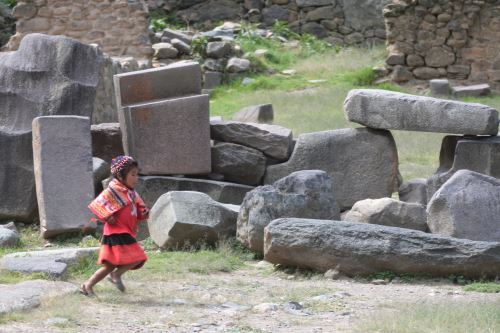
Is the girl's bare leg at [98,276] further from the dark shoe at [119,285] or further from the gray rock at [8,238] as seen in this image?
the gray rock at [8,238]

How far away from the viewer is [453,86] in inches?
748

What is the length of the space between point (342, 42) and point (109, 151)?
48.3 ft

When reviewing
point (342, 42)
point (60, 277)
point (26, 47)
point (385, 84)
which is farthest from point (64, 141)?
point (342, 42)

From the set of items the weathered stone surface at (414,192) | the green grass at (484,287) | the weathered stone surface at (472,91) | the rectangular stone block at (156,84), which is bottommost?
the weathered stone surface at (472,91)

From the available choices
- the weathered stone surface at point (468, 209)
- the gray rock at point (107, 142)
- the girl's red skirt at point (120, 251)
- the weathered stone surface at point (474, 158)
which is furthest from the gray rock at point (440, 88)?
the girl's red skirt at point (120, 251)

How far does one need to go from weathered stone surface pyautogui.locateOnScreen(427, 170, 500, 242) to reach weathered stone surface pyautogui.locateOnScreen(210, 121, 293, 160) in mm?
2267

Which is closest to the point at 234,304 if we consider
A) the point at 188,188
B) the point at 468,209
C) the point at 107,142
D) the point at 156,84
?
the point at 468,209

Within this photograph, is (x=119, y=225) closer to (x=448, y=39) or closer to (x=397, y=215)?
(x=397, y=215)

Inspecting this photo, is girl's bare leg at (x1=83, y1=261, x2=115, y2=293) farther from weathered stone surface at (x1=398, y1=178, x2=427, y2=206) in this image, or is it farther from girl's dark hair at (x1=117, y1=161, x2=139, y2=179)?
weathered stone surface at (x1=398, y1=178, x2=427, y2=206)

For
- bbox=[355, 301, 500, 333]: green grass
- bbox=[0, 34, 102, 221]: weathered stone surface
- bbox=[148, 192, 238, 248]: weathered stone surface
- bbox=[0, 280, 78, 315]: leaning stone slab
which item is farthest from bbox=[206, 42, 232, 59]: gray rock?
bbox=[355, 301, 500, 333]: green grass

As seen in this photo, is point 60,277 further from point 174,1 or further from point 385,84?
point 174,1

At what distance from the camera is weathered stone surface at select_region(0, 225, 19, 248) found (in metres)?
8.57

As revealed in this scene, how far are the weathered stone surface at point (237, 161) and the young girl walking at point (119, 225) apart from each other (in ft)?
10.4

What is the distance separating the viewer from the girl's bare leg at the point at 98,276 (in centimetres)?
679
